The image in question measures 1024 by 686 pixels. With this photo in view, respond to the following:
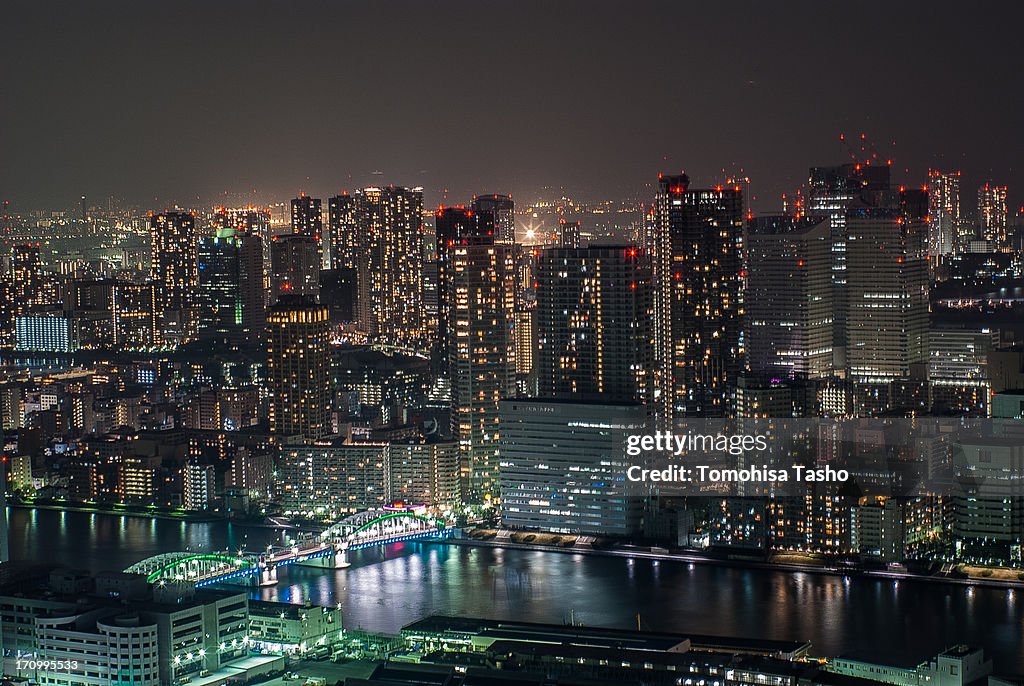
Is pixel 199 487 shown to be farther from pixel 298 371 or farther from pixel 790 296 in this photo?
pixel 790 296

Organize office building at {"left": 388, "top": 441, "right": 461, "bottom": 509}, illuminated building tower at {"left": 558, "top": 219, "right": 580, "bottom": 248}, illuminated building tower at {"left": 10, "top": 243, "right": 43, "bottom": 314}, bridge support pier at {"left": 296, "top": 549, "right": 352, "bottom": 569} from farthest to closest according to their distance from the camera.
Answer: illuminated building tower at {"left": 10, "top": 243, "right": 43, "bottom": 314} → illuminated building tower at {"left": 558, "top": 219, "right": 580, "bottom": 248} → office building at {"left": 388, "top": 441, "right": 461, "bottom": 509} → bridge support pier at {"left": 296, "top": 549, "right": 352, "bottom": 569}

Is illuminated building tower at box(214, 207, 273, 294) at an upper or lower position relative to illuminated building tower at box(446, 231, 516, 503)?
upper

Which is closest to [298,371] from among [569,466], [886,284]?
[569,466]

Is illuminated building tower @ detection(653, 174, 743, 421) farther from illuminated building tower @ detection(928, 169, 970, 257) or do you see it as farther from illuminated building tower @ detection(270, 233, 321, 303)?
illuminated building tower @ detection(270, 233, 321, 303)

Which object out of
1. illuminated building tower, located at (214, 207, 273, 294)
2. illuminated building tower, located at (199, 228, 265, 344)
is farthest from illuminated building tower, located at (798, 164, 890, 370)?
illuminated building tower, located at (199, 228, 265, 344)

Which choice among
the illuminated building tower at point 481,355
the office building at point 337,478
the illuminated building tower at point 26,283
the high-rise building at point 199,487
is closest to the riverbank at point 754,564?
the illuminated building tower at point 481,355

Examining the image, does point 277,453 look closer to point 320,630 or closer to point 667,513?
point 667,513
